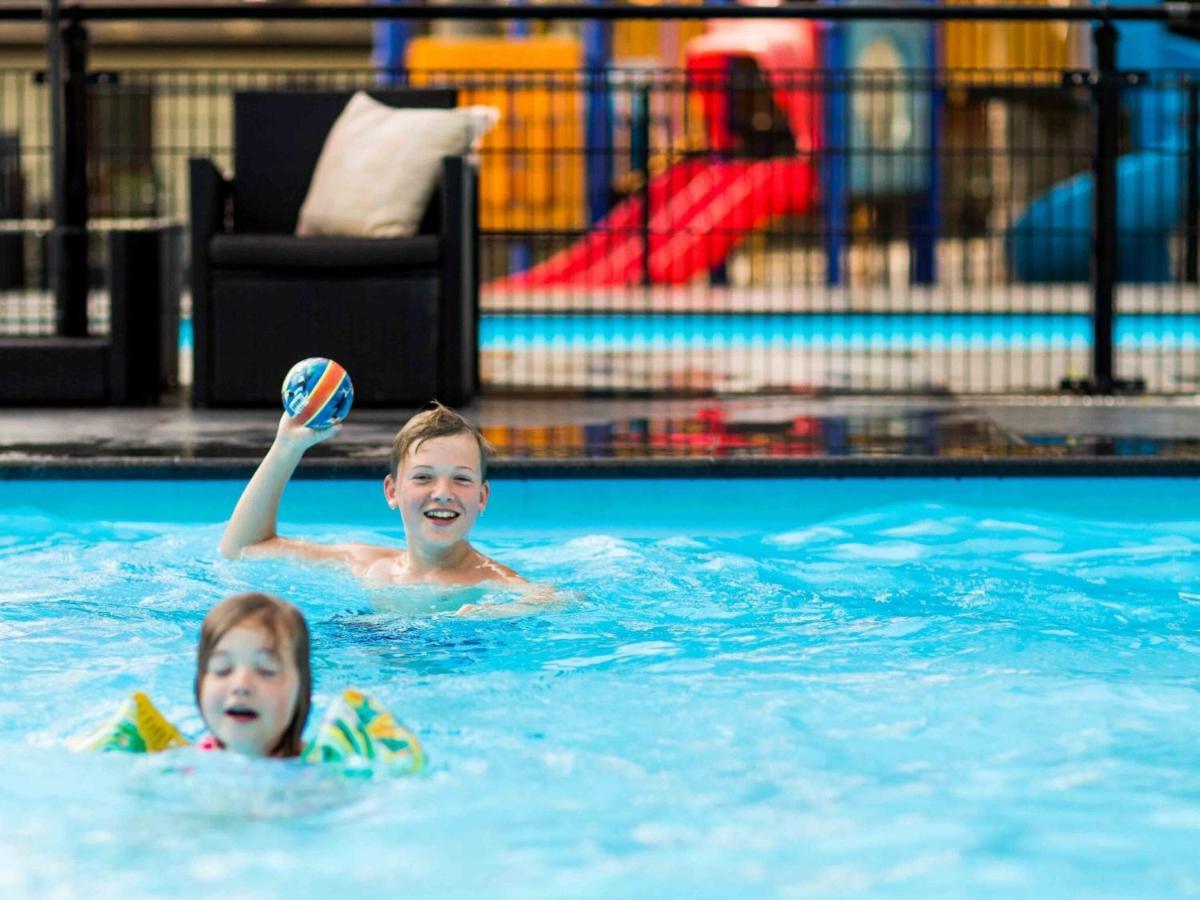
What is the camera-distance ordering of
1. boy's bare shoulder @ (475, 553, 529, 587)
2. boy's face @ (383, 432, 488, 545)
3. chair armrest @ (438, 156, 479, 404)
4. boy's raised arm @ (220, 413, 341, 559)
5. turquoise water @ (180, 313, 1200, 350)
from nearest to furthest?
boy's face @ (383, 432, 488, 545), boy's raised arm @ (220, 413, 341, 559), boy's bare shoulder @ (475, 553, 529, 587), chair armrest @ (438, 156, 479, 404), turquoise water @ (180, 313, 1200, 350)

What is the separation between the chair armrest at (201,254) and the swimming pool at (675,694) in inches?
60.5

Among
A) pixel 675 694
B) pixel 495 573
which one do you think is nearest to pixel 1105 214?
pixel 495 573

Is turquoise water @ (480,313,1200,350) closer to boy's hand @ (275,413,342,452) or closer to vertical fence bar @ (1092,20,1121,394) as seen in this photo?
vertical fence bar @ (1092,20,1121,394)

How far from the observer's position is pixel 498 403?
8062mm

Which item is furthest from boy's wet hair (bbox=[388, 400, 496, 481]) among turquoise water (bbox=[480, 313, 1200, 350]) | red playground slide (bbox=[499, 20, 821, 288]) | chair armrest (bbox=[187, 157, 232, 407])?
red playground slide (bbox=[499, 20, 821, 288])

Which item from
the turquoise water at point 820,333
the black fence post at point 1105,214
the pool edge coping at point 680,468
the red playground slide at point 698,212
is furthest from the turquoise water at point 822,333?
the pool edge coping at point 680,468

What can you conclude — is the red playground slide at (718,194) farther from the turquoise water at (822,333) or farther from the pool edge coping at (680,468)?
the pool edge coping at (680,468)

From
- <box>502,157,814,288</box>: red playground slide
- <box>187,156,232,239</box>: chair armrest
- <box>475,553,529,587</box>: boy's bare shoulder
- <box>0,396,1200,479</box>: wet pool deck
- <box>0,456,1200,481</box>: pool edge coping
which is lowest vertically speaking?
<box>475,553,529,587</box>: boy's bare shoulder

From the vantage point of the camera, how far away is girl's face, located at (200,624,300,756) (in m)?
2.94

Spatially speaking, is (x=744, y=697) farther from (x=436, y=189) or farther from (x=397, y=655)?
(x=436, y=189)

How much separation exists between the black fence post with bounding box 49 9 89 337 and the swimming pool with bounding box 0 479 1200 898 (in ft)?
6.49

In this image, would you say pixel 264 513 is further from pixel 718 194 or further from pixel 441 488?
pixel 718 194

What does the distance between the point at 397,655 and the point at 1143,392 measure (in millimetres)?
4843

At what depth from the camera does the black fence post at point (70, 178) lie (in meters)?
8.00
